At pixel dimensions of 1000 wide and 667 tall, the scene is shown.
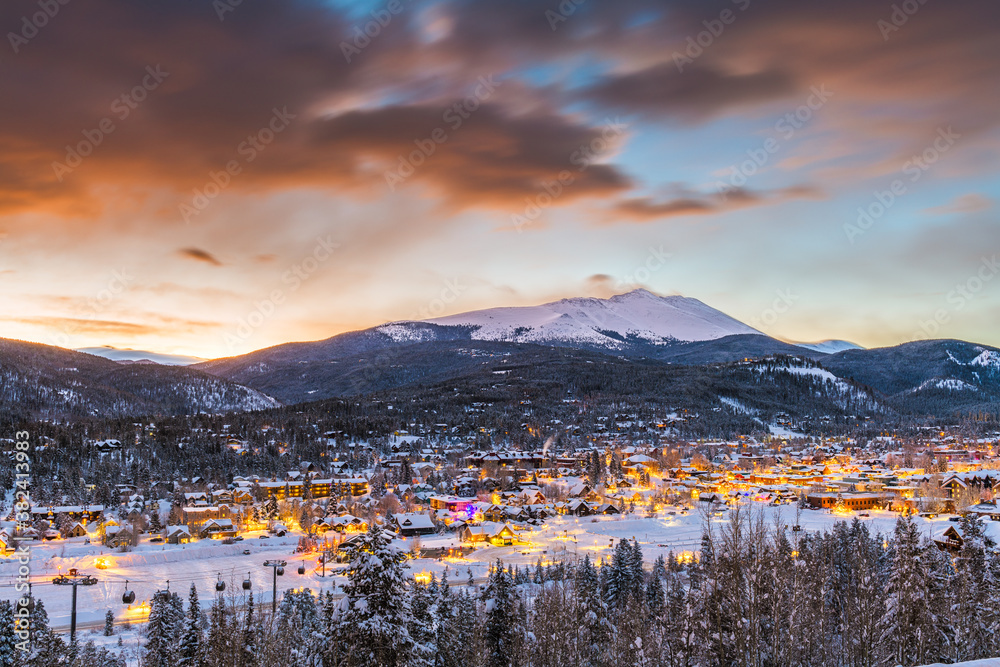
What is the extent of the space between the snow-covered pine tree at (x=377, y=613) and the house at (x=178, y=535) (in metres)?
46.8

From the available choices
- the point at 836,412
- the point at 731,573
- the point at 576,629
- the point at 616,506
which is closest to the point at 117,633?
the point at 576,629

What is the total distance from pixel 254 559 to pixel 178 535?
9.85 metres

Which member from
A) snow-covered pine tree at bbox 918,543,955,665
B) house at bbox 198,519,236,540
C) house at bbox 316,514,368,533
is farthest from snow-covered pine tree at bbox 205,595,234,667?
house at bbox 198,519,236,540

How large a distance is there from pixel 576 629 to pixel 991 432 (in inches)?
6108

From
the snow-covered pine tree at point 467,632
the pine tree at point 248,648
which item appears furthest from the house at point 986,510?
the pine tree at point 248,648

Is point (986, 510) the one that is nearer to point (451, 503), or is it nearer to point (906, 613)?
point (451, 503)

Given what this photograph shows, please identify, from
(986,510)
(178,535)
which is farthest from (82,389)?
(986,510)

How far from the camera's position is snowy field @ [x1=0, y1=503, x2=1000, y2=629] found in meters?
38.4

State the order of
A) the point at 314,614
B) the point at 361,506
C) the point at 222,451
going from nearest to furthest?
1. the point at 314,614
2. the point at 361,506
3. the point at 222,451

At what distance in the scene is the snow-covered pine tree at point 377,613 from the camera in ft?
Answer: 43.9

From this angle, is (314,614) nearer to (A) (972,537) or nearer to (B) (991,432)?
(A) (972,537)

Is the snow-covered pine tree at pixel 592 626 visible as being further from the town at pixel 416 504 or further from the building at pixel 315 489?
the building at pixel 315 489

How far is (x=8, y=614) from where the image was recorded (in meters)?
22.5

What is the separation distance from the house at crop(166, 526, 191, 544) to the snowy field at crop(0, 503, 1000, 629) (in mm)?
1467
